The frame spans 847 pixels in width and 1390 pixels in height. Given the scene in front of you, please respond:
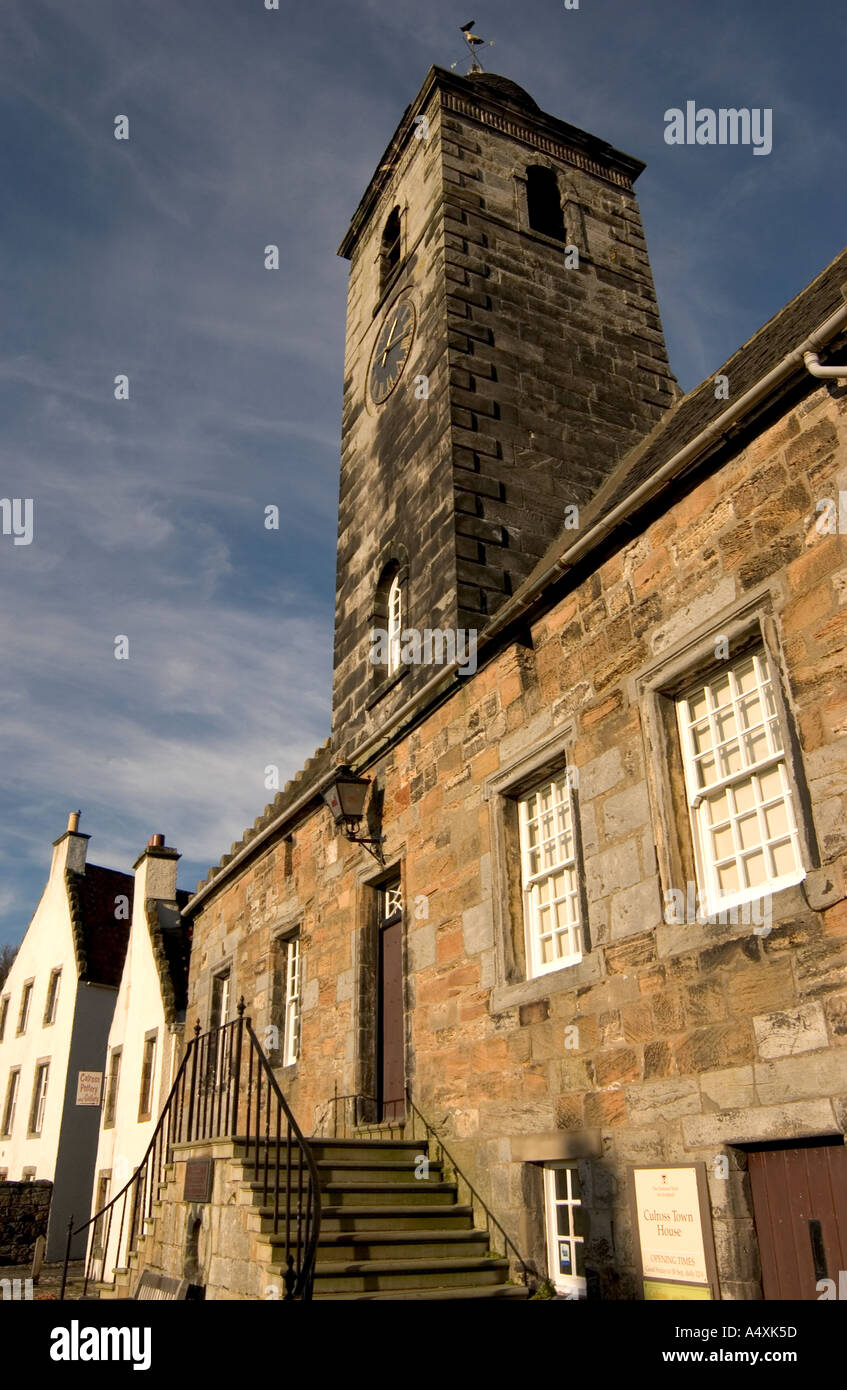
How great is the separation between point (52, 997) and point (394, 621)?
1839cm

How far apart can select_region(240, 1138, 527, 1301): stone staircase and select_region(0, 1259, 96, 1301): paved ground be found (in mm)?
7668

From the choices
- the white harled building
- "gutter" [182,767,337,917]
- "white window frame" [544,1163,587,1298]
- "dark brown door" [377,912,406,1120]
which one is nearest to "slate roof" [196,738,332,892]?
"gutter" [182,767,337,917]

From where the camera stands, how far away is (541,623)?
28.0 ft

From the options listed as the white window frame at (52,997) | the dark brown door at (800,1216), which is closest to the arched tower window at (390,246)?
the dark brown door at (800,1216)

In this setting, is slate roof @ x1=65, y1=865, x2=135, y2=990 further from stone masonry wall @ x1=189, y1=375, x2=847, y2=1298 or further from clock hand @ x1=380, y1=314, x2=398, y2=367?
clock hand @ x1=380, y1=314, x2=398, y2=367

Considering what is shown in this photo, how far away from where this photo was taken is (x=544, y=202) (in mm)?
15375

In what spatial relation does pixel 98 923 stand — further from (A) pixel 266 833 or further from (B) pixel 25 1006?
(A) pixel 266 833

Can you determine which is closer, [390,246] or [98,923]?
[390,246]

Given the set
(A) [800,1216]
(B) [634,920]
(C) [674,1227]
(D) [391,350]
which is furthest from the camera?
(D) [391,350]

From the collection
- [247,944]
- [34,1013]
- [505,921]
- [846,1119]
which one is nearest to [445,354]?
[505,921]

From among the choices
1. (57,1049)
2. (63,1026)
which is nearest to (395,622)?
(63,1026)

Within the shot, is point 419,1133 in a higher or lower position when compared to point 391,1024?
lower
